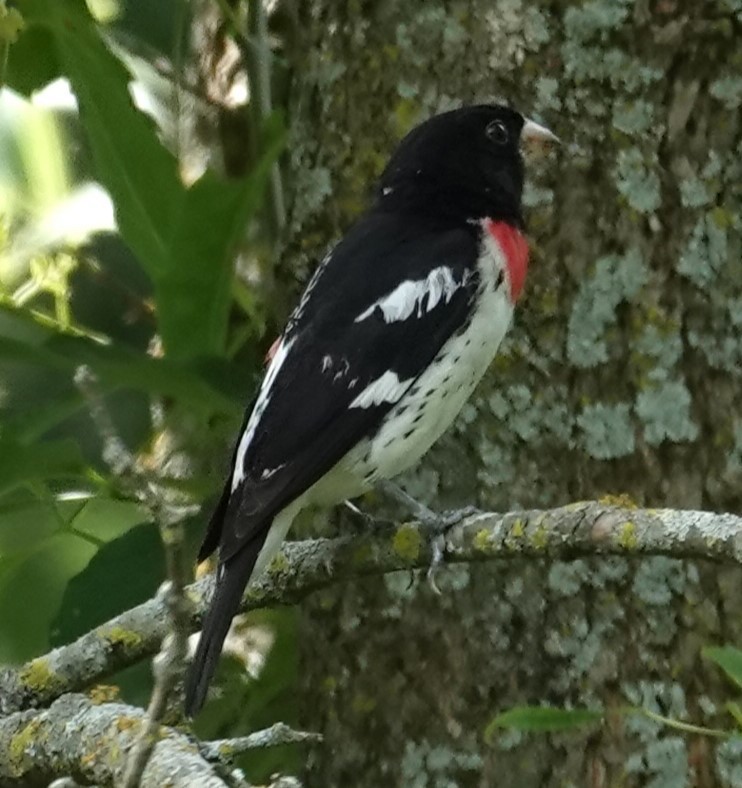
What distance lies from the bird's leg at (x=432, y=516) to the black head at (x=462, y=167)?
461mm

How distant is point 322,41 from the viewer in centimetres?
256

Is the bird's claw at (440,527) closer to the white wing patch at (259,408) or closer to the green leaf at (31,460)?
the white wing patch at (259,408)

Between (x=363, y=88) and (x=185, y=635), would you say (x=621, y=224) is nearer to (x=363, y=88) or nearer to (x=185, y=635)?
(x=363, y=88)

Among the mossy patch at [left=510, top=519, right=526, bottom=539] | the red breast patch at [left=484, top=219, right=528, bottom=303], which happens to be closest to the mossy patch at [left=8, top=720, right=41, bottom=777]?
the mossy patch at [left=510, top=519, right=526, bottom=539]

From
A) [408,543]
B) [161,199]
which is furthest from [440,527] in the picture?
[161,199]

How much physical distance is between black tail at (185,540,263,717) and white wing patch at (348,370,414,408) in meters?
0.31

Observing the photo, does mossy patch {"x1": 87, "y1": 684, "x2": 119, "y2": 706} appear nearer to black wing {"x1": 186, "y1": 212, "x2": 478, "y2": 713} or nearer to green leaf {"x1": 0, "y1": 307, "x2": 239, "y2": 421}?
black wing {"x1": 186, "y1": 212, "x2": 478, "y2": 713}

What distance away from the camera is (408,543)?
1907mm

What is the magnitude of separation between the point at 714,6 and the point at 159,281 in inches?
38.8

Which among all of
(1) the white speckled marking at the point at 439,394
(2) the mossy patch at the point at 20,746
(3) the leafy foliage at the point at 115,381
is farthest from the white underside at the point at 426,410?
(2) the mossy patch at the point at 20,746

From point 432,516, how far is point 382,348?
265 millimetres

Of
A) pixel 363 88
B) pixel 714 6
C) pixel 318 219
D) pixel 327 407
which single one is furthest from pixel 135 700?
pixel 714 6

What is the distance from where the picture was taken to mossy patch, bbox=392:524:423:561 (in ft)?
6.20

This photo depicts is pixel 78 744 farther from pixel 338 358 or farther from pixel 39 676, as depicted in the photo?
pixel 338 358
